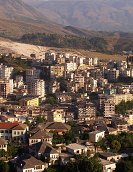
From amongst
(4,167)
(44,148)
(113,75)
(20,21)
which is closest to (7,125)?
(44,148)

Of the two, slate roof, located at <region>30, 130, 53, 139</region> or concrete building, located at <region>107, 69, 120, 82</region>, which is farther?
concrete building, located at <region>107, 69, 120, 82</region>

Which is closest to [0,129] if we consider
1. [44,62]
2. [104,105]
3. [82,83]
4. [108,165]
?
[108,165]

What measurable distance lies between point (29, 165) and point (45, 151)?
3.06ft

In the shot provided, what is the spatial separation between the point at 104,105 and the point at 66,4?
487 feet

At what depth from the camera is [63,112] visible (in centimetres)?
2052

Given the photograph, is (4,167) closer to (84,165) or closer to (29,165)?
(29,165)

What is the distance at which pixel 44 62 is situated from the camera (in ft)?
103

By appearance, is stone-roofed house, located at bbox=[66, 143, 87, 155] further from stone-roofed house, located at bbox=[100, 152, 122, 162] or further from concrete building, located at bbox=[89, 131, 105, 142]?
concrete building, located at bbox=[89, 131, 105, 142]

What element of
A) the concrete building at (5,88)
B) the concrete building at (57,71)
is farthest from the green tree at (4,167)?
the concrete building at (57,71)

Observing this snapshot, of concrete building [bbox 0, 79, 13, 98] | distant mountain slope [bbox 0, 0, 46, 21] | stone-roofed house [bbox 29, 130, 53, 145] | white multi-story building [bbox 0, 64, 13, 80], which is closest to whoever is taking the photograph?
stone-roofed house [bbox 29, 130, 53, 145]

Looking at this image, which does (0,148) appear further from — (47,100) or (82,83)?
(82,83)

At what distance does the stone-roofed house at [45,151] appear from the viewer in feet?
47.9

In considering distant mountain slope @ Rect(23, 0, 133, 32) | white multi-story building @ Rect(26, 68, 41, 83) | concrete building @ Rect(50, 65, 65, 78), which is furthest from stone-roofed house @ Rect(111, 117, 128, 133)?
distant mountain slope @ Rect(23, 0, 133, 32)

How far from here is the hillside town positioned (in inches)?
589
